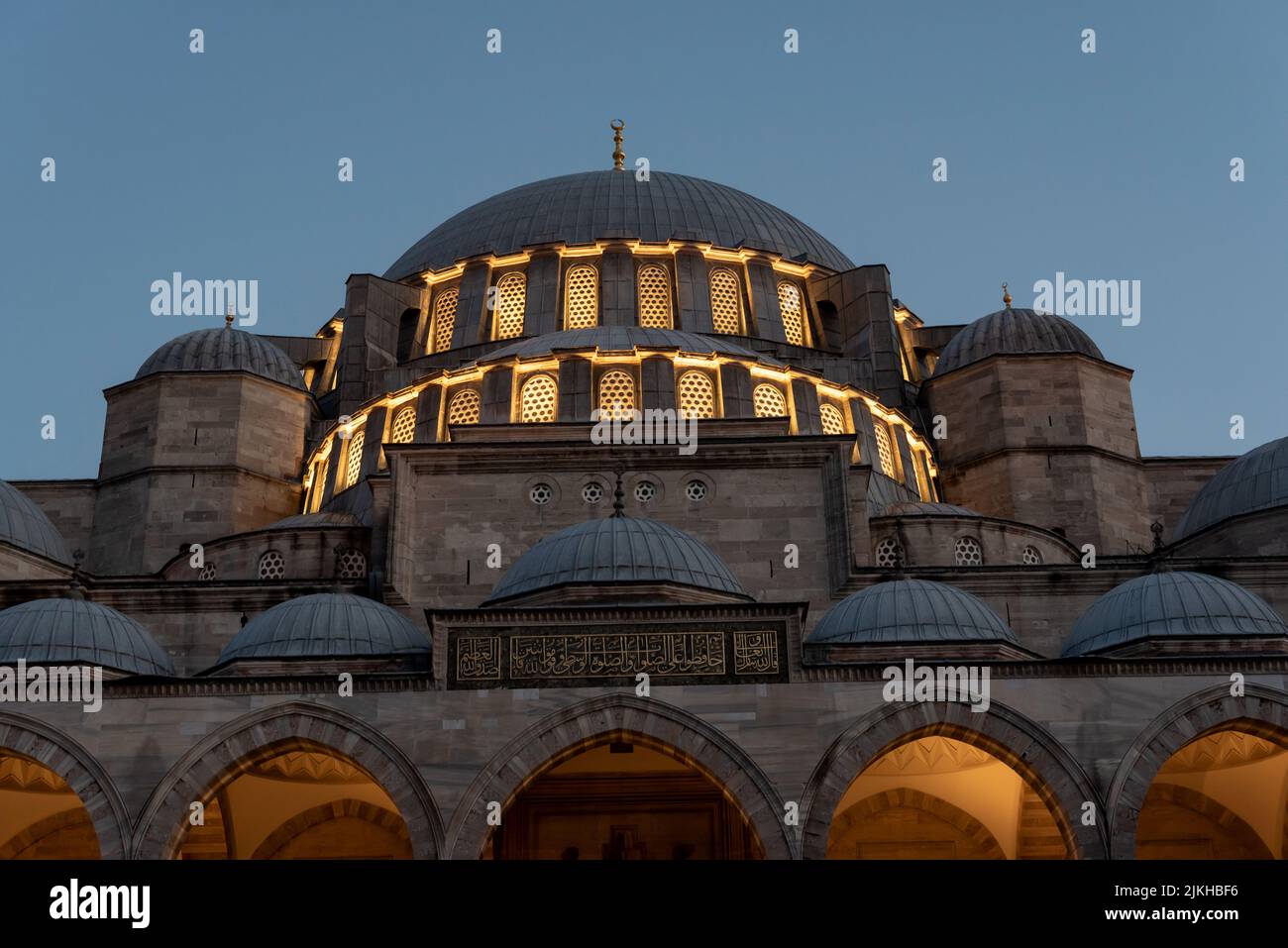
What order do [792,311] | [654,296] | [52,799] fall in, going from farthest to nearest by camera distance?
[792,311] < [654,296] < [52,799]

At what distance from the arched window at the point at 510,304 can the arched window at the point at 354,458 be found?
428 centimetres

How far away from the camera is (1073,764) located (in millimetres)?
21891

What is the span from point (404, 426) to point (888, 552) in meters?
9.32

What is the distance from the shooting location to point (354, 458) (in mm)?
33438

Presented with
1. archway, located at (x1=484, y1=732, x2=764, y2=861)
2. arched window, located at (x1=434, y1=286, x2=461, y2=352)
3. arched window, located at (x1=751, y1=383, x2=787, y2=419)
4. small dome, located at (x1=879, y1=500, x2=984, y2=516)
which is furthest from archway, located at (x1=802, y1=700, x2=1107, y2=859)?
arched window, located at (x1=434, y1=286, x2=461, y2=352)

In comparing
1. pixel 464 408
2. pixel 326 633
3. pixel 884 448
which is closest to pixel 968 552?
pixel 884 448

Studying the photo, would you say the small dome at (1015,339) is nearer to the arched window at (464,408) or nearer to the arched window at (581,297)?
the arched window at (581,297)

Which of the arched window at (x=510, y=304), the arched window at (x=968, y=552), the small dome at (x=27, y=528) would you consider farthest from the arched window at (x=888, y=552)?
the small dome at (x=27, y=528)

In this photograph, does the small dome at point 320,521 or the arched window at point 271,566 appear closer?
the arched window at point 271,566

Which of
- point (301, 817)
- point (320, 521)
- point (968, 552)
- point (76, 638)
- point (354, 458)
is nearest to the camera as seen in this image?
point (76, 638)

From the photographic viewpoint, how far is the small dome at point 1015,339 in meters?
35.9

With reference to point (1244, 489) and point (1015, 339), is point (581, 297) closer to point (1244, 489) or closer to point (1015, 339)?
point (1015, 339)
